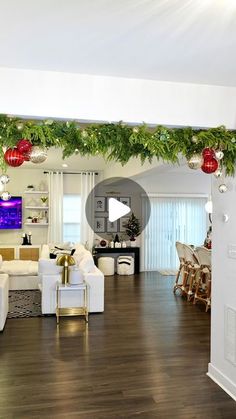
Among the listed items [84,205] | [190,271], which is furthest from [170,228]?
[190,271]

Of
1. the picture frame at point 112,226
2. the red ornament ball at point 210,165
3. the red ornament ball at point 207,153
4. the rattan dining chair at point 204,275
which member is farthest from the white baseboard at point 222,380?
the picture frame at point 112,226

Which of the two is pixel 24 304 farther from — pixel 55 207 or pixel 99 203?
pixel 99 203

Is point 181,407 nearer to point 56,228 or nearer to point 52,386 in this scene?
point 52,386

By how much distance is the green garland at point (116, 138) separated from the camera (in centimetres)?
254

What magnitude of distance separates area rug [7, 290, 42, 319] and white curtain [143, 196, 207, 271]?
12.5 feet

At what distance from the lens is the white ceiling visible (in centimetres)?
176

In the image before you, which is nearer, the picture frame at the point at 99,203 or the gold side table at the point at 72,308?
the gold side table at the point at 72,308

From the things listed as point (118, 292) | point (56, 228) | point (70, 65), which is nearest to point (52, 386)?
point (70, 65)

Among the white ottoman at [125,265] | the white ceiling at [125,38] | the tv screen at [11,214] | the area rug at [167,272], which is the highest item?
the white ceiling at [125,38]

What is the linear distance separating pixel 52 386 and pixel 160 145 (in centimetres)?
248

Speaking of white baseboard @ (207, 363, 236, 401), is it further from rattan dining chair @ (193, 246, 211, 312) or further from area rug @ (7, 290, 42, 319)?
area rug @ (7, 290, 42, 319)

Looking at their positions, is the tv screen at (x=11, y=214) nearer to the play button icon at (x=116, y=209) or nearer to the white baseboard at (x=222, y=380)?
the play button icon at (x=116, y=209)

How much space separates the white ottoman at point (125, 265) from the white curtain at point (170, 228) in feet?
1.83

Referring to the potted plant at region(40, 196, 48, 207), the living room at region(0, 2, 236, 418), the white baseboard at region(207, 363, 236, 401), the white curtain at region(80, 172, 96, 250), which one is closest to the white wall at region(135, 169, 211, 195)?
the white curtain at region(80, 172, 96, 250)
